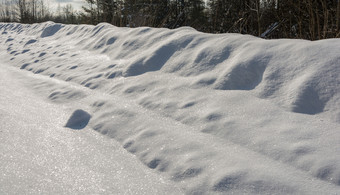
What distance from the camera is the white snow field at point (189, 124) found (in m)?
1.00

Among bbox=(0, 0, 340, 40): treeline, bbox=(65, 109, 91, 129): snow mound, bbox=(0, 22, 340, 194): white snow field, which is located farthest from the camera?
bbox=(0, 0, 340, 40): treeline

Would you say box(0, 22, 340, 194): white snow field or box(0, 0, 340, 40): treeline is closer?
box(0, 22, 340, 194): white snow field

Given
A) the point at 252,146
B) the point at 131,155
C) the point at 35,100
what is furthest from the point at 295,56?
the point at 35,100

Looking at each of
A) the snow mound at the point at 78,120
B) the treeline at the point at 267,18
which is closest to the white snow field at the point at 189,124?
the snow mound at the point at 78,120

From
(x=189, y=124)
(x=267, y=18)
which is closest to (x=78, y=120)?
(x=189, y=124)

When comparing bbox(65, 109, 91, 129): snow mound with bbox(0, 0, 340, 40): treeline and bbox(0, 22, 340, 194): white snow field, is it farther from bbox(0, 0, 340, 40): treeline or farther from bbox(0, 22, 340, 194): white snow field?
bbox(0, 0, 340, 40): treeline

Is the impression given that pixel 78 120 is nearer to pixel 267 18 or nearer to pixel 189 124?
pixel 189 124

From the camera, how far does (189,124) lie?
1404mm

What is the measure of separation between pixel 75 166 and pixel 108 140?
285 millimetres

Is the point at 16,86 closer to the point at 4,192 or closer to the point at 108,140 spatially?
the point at 108,140

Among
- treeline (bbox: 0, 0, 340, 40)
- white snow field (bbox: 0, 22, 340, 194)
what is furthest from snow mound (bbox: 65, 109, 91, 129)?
treeline (bbox: 0, 0, 340, 40)

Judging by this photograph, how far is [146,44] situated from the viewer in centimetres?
267

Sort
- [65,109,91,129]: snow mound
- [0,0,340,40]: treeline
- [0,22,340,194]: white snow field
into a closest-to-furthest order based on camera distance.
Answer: [0,22,340,194]: white snow field < [65,109,91,129]: snow mound < [0,0,340,40]: treeline

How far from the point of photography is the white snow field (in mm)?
999
